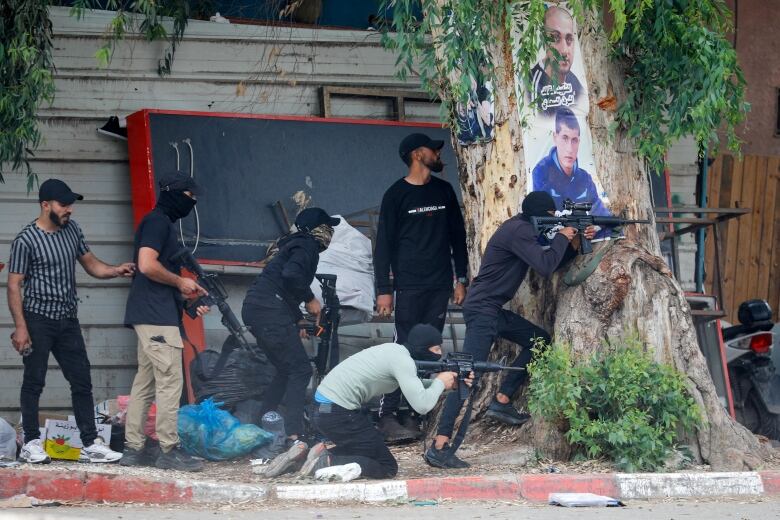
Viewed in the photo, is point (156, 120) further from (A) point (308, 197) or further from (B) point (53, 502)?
(B) point (53, 502)

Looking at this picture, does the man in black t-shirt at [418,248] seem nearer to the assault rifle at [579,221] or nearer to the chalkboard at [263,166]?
the assault rifle at [579,221]

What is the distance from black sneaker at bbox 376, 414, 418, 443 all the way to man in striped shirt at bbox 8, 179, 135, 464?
6.31 feet

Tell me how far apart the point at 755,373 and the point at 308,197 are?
410cm

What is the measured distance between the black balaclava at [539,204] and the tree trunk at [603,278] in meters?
0.35

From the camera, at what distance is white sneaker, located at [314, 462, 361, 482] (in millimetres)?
7211

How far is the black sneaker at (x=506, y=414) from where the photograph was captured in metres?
8.18

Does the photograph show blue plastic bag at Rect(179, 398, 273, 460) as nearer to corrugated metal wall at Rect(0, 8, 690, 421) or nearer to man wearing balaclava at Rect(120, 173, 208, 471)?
man wearing balaclava at Rect(120, 173, 208, 471)

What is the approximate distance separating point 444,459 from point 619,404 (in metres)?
1.15

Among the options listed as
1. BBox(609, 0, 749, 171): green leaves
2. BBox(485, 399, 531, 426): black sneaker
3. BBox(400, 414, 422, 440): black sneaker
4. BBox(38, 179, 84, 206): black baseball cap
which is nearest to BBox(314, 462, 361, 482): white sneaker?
BBox(485, 399, 531, 426): black sneaker

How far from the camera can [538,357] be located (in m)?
8.09

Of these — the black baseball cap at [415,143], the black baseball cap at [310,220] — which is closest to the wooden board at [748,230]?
the black baseball cap at [415,143]

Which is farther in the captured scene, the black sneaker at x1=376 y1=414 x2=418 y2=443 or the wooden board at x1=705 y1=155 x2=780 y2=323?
the wooden board at x1=705 y1=155 x2=780 y2=323

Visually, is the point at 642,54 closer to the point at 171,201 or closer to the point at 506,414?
the point at 506,414

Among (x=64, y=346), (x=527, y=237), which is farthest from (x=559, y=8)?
(x=64, y=346)
